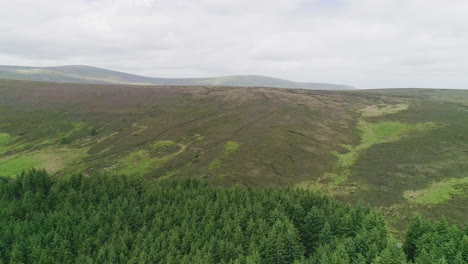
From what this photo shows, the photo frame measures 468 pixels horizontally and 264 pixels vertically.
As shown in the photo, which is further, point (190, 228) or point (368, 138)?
point (368, 138)

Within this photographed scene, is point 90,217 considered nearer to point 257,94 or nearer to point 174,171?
point 174,171

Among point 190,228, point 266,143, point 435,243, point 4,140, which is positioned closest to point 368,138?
point 266,143

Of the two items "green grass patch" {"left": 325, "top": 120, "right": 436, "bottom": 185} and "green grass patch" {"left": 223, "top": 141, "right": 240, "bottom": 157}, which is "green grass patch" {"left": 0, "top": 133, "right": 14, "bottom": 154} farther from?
"green grass patch" {"left": 325, "top": 120, "right": 436, "bottom": 185}

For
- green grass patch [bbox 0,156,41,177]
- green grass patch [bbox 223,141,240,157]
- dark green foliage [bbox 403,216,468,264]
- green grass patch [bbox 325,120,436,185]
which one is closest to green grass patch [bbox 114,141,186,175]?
green grass patch [bbox 223,141,240,157]

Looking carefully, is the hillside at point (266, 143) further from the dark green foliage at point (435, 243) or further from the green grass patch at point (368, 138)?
the dark green foliage at point (435, 243)

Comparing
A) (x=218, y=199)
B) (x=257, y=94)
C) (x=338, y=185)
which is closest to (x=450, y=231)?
(x=338, y=185)

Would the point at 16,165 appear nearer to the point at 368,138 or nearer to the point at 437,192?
the point at 437,192
